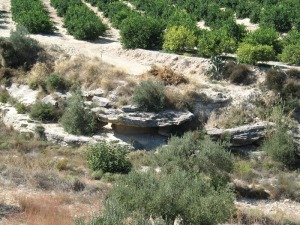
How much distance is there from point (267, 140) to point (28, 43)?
53.6ft

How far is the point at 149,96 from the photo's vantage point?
24828 millimetres

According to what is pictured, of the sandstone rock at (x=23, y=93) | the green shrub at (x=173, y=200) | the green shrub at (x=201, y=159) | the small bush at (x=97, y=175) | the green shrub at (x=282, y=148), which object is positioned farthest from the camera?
the sandstone rock at (x=23, y=93)

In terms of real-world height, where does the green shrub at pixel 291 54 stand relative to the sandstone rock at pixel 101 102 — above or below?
above

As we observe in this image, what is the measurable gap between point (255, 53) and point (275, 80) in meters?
2.21

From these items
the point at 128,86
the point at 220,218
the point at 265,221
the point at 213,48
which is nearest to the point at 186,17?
the point at 213,48

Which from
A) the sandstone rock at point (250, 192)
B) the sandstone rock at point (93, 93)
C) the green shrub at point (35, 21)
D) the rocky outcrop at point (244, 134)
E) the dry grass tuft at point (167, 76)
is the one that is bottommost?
the sandstone rock at point (250, 192)

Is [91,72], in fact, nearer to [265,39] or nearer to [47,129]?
[47,129]

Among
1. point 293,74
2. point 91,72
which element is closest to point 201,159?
point 293,74

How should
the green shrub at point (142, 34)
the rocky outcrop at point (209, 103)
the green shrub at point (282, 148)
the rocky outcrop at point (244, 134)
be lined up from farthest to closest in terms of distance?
the green shrub at point (142, 34) → the rocky outcrop at point (209, 103) → the rocky outcrop at point (244, 134) → the green shrub at point (282, 148)

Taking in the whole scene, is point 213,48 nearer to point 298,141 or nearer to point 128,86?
point 128,86

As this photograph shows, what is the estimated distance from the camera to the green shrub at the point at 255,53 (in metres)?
26.9

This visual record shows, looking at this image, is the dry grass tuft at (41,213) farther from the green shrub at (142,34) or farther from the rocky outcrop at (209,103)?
the green shrub at (142,34)

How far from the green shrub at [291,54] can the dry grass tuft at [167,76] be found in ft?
19.4

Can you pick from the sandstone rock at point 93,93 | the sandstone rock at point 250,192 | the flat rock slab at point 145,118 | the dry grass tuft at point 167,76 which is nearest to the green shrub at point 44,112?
the sandstone rock at point 93,93
